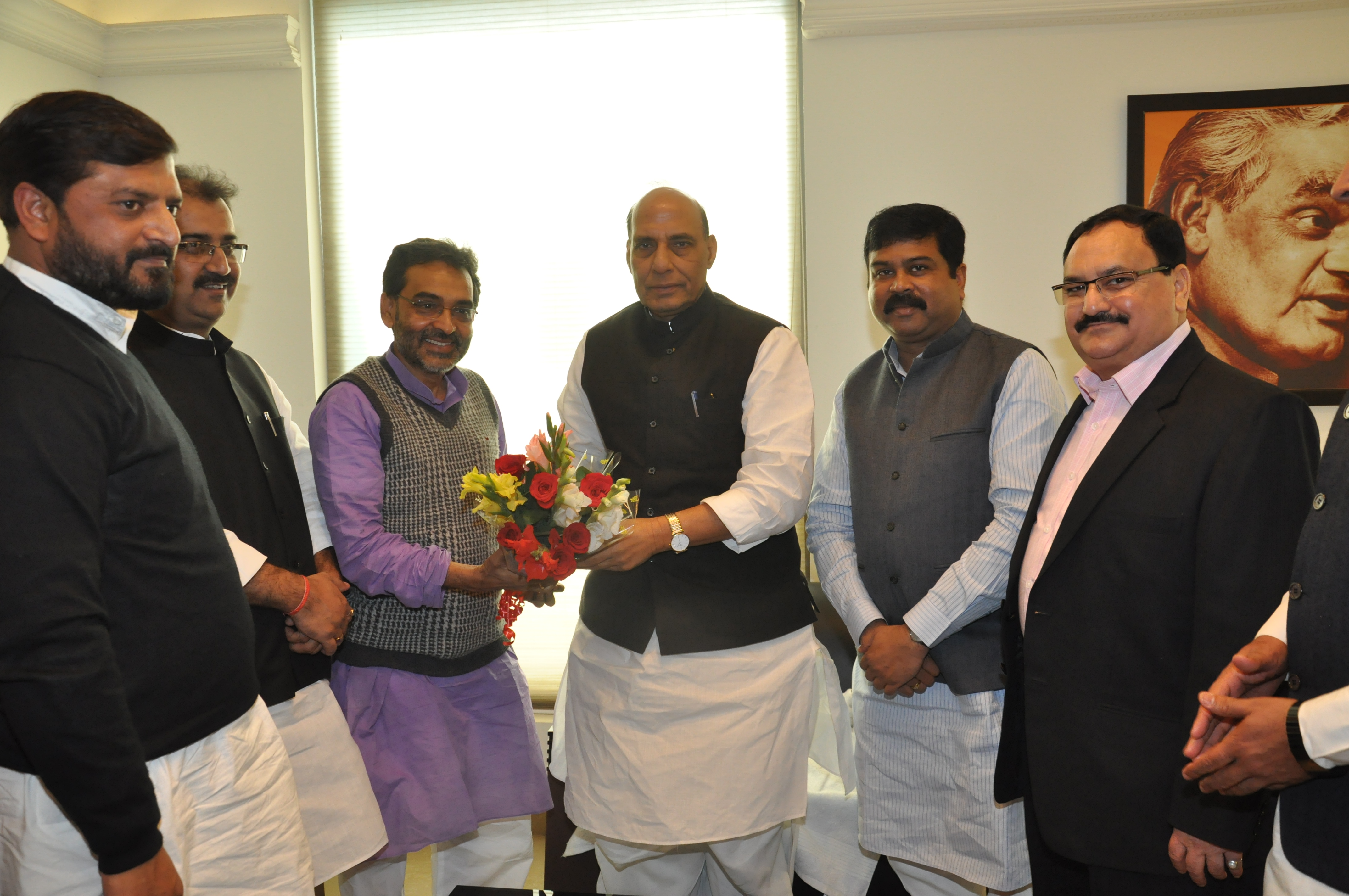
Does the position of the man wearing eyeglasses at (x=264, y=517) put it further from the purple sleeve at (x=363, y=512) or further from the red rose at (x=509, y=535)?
the red rose at (x=509, y=535)

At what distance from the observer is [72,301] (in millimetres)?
1511

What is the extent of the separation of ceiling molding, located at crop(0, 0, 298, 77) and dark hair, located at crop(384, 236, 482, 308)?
2.16 metres

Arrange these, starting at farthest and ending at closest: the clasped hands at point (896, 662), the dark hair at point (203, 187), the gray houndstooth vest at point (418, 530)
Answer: the gray houndstooth vest at point (418, 530) < the clasped hands at point (896, 662) < the dark hair at point (203, 187)

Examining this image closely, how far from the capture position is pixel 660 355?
8.25ft

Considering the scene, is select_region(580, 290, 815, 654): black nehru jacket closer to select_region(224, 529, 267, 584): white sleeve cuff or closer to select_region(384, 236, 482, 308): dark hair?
select_region(384, 236, 482, 308): dark hair

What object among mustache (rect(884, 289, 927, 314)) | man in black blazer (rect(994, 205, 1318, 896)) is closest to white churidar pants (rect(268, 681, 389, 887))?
man in black blazer (rect(994, 205, 1318, 896))

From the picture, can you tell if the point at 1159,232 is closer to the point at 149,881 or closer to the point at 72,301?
the point at 72,301

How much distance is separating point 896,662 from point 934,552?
310 millimetres

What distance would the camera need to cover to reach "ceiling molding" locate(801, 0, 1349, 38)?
144 inches

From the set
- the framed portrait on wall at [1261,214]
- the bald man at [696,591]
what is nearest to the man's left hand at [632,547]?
the bald man at [696,591]

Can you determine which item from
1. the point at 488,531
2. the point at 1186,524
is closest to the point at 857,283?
the point at 488,531

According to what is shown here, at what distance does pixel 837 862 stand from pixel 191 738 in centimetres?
191

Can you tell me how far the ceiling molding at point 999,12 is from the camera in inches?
144

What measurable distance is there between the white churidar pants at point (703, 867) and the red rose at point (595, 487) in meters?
1.08
